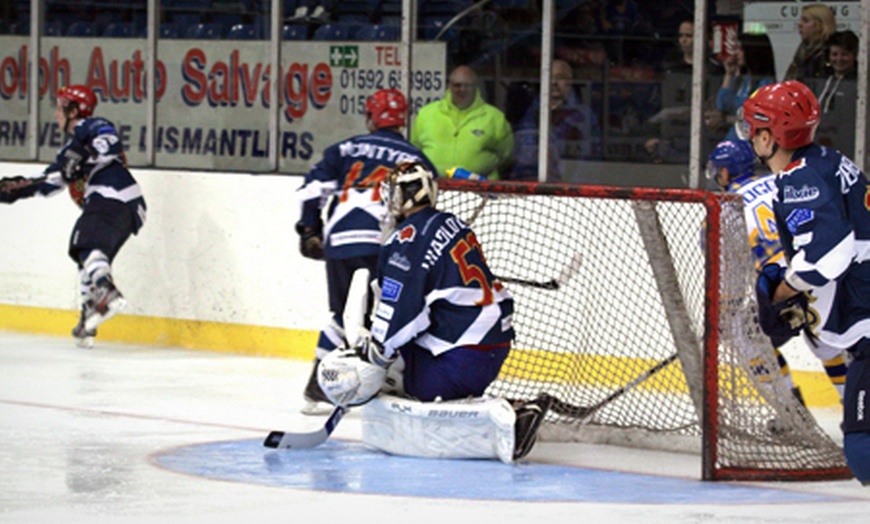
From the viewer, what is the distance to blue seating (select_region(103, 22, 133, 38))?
9328 mm

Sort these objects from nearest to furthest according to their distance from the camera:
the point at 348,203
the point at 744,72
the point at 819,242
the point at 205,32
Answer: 1. the point at 819,242
2. the point at 348,203
3. the point at 744,72
4. the point at 205,32

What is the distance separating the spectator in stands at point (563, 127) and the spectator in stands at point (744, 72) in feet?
2.16

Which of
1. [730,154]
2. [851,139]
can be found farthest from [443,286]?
[851,139]

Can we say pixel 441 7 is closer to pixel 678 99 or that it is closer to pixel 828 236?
pixel 678 99

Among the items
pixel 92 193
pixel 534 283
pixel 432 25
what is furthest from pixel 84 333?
pixel 534 283

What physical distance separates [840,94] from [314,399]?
8.47 feet

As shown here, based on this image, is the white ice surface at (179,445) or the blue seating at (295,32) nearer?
the white ice surface at (179,445)

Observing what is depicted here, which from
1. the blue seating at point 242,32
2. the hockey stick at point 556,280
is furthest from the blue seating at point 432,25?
the hockey stick at point 556,280

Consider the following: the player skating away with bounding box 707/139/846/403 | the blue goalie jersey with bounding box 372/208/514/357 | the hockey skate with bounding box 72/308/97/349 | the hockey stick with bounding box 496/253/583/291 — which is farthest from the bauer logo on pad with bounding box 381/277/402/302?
the hockey skate with bounding box 72/308/97/349

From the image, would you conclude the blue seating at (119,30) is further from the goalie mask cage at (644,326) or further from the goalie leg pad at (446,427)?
the goalie leg pad at (446,427)

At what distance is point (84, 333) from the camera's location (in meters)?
8.59

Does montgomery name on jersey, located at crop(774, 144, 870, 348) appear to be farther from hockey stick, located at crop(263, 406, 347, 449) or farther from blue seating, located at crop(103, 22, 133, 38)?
blue seating, located at crop(103, 22, 133, 38)

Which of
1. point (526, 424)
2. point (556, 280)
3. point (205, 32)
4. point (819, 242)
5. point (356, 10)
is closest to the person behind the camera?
point (819, 242)

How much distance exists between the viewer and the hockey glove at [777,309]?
4582mm
